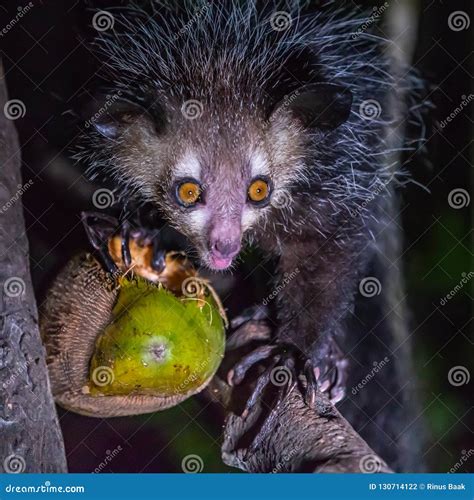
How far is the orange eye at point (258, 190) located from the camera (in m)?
2.04

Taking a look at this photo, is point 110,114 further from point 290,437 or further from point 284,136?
point 290,437

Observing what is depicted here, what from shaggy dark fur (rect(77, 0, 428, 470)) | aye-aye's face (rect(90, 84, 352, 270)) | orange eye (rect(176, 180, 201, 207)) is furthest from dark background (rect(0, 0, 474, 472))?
orange eye (rect(176, 180, 201, 207))

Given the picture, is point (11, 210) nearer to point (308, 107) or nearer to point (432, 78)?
point (308, 107)

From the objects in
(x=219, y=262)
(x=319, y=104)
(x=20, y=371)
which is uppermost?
(x=319, y=104)

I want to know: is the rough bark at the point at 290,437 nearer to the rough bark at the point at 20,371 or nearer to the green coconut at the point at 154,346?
the green coconut at the point at 154,346

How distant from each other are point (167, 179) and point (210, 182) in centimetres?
20

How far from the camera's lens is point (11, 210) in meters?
1.68

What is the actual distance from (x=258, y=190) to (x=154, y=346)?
1.94 feet

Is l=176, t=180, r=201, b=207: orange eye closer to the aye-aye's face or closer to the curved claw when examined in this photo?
the aye-aye's face

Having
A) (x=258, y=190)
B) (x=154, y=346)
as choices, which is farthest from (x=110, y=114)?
(x=154, y=346)

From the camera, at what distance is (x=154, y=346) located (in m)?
1.72

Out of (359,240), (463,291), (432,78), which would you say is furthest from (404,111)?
(463,291)

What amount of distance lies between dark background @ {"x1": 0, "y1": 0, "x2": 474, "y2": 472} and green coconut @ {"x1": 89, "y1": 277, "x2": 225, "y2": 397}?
1.65 ft

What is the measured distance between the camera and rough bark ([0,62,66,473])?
1.53 meters
